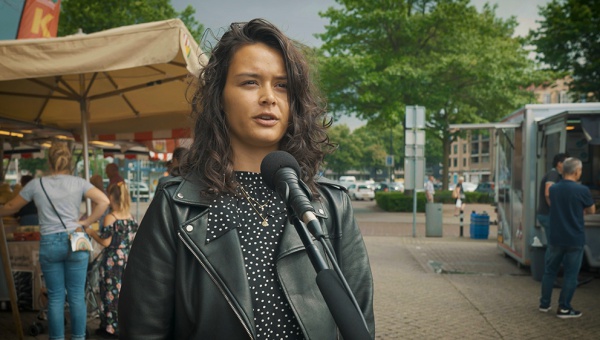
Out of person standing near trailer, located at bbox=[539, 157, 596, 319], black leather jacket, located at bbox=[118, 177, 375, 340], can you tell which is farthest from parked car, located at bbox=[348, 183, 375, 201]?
black leather jacket, located at bbox=[118, 177, 375, 340]

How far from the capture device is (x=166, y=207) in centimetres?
158

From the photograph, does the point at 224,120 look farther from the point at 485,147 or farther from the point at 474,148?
the point at 474,148

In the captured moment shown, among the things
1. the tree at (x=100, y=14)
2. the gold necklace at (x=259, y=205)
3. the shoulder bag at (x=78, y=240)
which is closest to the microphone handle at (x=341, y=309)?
the gold necklace at (x=259, y=205)

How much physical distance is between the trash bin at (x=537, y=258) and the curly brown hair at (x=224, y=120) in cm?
857

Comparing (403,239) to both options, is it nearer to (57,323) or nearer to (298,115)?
(57,323)

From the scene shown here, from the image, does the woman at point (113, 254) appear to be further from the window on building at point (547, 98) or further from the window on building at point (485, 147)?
the window on building at point (485, 147)

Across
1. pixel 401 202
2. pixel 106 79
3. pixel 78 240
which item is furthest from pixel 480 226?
pixel 78 240

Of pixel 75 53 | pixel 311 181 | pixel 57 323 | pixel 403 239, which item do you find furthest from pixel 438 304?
pixel 403 239

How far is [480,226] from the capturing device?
15984 millimetres

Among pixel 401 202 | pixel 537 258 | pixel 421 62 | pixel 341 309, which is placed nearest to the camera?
pixel 341 309

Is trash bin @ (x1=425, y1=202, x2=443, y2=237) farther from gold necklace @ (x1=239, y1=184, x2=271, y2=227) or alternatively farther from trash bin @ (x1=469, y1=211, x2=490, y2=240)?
gold necklace @ (x1=239, y1=184, x2=271, y2=227)

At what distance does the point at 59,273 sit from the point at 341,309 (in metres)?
4.45

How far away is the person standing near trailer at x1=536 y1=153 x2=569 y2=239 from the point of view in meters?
8.73

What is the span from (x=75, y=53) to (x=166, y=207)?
138 inches
